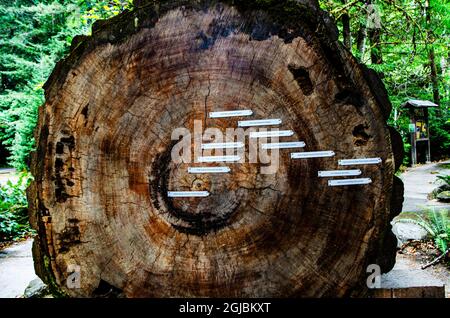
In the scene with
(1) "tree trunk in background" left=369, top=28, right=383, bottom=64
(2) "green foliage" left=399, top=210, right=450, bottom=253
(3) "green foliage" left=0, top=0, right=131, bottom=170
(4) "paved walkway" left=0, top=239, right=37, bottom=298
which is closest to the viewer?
(4) "paved walkway" left=0, top=239, right=37, bottom=298

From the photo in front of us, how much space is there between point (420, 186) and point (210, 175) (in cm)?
671

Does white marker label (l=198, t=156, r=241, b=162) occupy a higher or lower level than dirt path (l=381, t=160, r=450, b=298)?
higher

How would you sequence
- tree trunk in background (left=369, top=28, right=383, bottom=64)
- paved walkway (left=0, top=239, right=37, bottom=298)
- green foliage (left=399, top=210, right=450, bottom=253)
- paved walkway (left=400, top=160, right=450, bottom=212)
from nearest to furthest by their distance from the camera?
paved walkway (left=0, top=239, right=37, bottom=298) → green foliage (left=399, top=210, right=450, bottom=253) → paved walkway (left=400, top=160, right=450, bottom=212) → tree trunk in background (left=369, top=28, right=383, bottom=64)

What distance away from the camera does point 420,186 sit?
7.05 metres

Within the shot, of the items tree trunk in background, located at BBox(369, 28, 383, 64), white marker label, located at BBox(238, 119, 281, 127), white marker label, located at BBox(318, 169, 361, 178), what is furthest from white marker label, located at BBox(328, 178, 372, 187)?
tree trunk in background, located at BBox(369, 28, 383, 64)

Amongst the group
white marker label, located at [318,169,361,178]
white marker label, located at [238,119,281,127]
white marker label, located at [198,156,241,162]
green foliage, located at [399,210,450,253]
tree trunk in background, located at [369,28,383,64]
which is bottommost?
green foliage, located at [399,210,450,253]

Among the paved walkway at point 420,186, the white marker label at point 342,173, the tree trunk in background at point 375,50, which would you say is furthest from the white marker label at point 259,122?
the tree trunk in background at point 375,50

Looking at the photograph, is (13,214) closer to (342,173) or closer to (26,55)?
(342,173)

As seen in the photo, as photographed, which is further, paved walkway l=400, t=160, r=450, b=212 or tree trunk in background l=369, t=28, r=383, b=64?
tree trunk in background l=369, t=28, r=383, b=64

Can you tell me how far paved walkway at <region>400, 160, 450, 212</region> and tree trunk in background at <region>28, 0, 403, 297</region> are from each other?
12.9 ft

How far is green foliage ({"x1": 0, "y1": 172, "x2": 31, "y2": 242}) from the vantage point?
514 centimetres

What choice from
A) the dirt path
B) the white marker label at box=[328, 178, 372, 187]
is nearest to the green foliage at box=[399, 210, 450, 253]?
the dirt path

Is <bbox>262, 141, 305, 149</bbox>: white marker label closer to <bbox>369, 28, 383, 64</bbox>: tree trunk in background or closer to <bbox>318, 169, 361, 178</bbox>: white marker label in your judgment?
<bbox>318, 169, 361, 178</bbox>: white marker label

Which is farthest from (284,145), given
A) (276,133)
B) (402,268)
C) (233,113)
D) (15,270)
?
(15,270)
